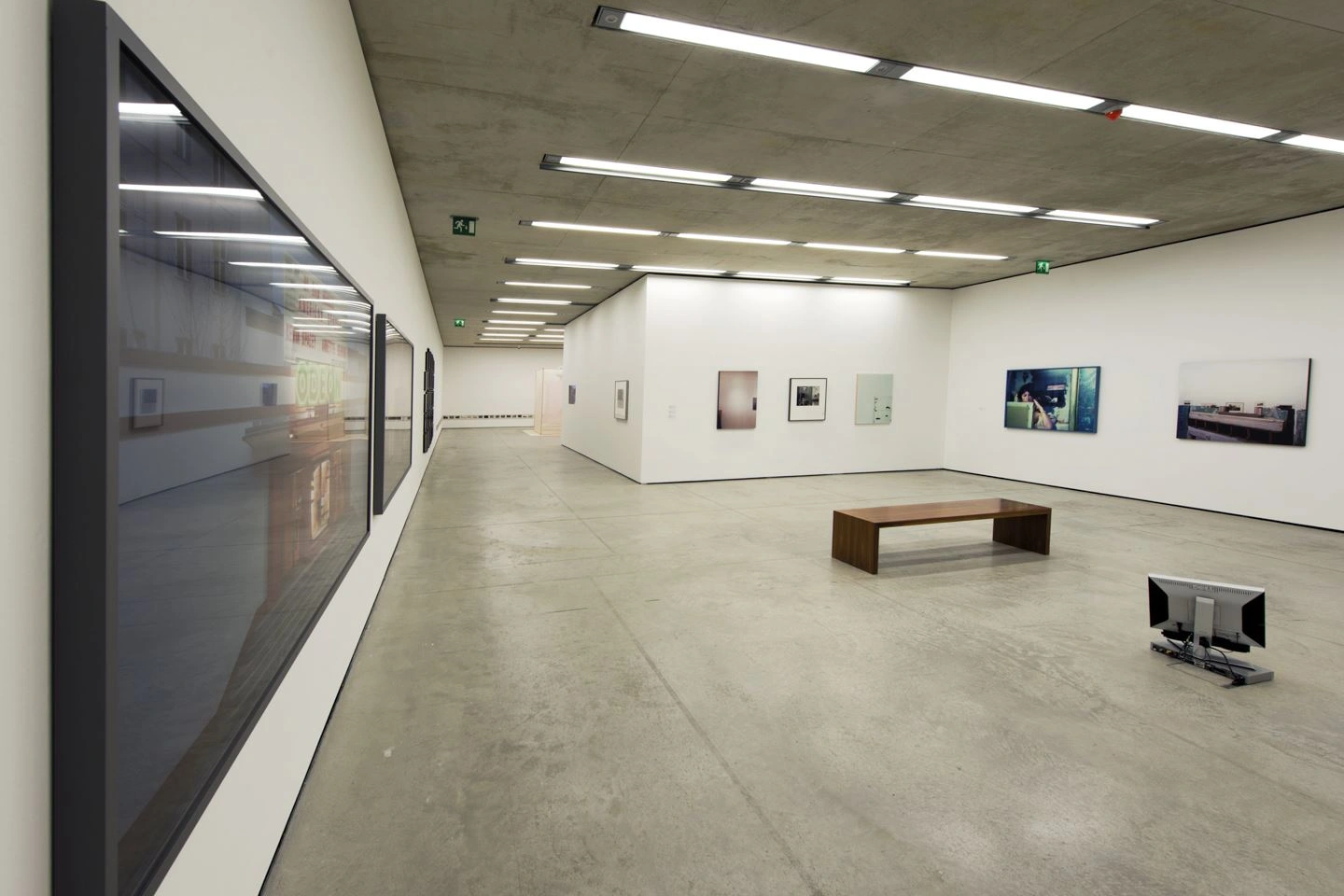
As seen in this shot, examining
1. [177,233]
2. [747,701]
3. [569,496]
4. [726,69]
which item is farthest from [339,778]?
[569,496]

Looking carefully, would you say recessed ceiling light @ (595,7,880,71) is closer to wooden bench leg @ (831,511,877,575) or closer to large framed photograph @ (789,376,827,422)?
wooden bench leg @ (831,511,877,575)

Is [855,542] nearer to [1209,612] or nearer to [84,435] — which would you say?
[1209,612]

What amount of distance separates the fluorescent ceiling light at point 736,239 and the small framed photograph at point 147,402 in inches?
344

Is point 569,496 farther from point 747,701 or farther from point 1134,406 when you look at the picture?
point 1134,406

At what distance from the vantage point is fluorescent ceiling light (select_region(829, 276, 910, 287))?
13.0m

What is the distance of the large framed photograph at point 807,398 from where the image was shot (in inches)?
522

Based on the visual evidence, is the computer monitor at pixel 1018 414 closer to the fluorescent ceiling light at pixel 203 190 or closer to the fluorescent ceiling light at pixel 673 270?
the fluorescent ceiling light at pixel 673 270

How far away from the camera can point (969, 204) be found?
7930mm

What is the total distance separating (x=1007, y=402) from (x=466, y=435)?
17.8 metres

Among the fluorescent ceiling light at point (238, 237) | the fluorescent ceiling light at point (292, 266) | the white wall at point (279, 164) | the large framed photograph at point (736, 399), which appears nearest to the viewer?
the fluorescent ceiling light at point (238, 237)

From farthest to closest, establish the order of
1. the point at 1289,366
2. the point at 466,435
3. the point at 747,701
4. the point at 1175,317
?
the point at 466,435 → the point at 1175,317 → the point at 1289,366 → the point at 747,701

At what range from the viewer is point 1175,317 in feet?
33.0

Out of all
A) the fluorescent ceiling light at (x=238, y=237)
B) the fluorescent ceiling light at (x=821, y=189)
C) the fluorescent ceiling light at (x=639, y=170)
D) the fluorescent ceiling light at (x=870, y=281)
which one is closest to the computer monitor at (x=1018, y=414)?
the fluorescent ceiling light at (x=870, y=281)

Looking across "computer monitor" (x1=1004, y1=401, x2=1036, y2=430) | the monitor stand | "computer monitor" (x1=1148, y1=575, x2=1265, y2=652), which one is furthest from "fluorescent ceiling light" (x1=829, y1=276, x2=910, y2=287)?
the monitor stand
